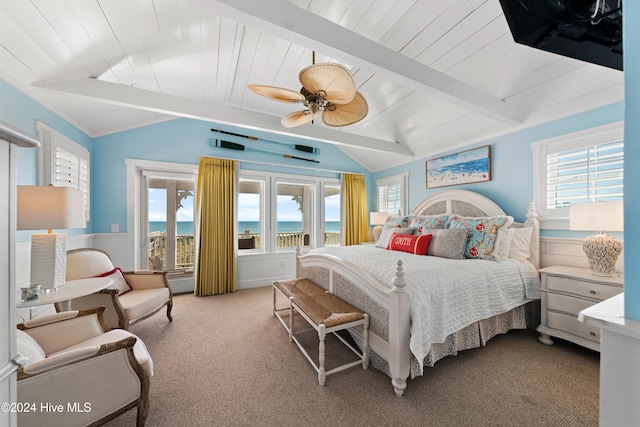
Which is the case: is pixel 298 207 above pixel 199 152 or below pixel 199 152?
below

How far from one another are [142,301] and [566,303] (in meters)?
3.94

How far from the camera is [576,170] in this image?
7.98 ft

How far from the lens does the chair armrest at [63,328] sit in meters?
1.43

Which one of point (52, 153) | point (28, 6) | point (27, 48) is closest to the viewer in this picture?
point (28, 6)

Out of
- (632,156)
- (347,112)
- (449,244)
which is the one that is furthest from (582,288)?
(347,112)

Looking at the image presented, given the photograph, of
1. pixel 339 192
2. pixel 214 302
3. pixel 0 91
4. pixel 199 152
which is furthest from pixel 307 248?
pixel 0 91

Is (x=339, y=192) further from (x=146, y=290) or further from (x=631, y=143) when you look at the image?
(x=631, y=143)

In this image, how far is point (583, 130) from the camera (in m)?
2.38

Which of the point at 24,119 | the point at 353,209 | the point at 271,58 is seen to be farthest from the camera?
the point at 353,209

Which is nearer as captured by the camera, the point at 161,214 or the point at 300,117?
the point at 300,117

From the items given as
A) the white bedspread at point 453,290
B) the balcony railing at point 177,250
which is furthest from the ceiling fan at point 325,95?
the balcony railing at point 177,250

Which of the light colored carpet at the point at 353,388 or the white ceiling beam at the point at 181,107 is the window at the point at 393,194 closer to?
the white ceiling beam at the point at 181,107

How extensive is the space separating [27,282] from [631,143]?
3.61 m

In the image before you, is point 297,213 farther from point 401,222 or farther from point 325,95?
point 325,95
